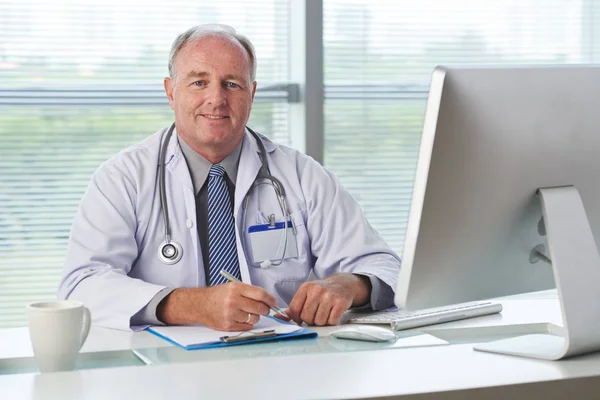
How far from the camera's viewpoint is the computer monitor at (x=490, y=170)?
4.12 ft

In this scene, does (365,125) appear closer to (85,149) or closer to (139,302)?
(85,149)

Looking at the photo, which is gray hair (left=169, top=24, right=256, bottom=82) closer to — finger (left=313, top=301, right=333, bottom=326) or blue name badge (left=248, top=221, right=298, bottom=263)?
blue name badge (left=248, top=221, right=298, bottom=263)

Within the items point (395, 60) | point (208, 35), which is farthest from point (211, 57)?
point (395, 60)

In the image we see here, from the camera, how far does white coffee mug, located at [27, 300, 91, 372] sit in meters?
1.36

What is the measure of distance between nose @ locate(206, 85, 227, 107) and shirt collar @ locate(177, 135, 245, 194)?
15cm

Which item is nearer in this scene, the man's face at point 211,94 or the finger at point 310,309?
the finger at point 310,309

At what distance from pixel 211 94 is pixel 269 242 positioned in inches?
17.2

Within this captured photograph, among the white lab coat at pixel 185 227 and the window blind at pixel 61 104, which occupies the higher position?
the window blind at pixel 61 104

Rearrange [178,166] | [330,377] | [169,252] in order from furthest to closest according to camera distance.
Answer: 1. [178,166]
2. [169,252]
3. [330,377]

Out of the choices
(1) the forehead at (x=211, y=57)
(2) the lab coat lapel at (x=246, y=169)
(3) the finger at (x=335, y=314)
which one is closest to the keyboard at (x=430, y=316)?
(3) the finger at (x=335, y=314)

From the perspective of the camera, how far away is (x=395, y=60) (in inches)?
148

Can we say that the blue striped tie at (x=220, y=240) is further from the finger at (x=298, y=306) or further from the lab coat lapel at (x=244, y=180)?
the finger at (x=298, y=306)

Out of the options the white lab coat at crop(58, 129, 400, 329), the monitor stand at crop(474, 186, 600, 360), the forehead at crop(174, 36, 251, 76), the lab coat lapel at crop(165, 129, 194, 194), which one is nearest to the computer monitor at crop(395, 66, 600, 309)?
the monitor stand at crop(474, 186, 600, 360)

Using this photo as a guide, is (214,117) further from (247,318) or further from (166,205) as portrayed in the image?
(247,318)
